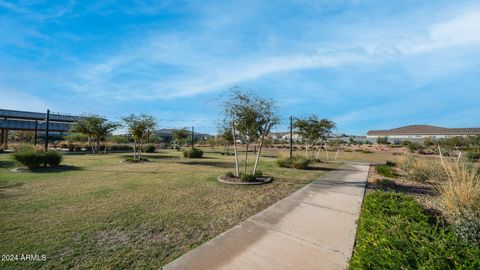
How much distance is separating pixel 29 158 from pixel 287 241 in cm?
1168

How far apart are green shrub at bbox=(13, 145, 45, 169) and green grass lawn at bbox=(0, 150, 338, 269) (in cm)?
263

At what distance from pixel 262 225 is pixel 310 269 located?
1349mm

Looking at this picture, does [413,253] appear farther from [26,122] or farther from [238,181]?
[26,122]

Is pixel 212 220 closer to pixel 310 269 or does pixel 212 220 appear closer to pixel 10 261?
pixel 310 269

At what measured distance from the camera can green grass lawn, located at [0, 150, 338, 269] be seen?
2.85 meters

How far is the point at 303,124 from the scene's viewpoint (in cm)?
1595

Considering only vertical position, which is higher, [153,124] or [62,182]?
[153,124]

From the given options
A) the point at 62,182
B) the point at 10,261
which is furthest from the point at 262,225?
the point at 62,182

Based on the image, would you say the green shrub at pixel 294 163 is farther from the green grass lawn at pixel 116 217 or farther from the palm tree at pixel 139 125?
the palm tree at pixel 139 125

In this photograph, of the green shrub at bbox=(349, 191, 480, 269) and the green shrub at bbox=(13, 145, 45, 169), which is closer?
the green shrub at bbox=(349, 191, 480, 269)

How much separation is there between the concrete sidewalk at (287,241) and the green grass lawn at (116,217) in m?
0.32

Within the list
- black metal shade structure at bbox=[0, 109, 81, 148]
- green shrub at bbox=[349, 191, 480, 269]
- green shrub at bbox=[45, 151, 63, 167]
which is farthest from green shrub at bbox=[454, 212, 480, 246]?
black metal shade structure at bbox=[0, 109, 81, 148]

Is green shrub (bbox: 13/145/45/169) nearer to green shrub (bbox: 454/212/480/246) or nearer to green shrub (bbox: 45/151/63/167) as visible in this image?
green shrub (bbox: 45/151/63/167)

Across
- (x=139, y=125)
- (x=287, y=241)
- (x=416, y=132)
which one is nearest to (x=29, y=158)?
(x=139, y=125)
